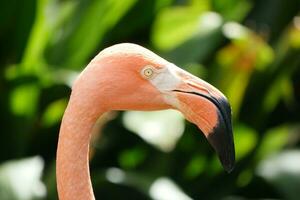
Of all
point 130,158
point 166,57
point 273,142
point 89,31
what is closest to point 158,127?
point 130,158

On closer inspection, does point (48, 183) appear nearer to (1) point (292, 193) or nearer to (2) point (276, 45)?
(1) point (292, 193)

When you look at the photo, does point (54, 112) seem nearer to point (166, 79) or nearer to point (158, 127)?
point (158, 127)

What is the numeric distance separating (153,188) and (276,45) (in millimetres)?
1124

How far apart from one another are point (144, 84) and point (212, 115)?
0.17 m

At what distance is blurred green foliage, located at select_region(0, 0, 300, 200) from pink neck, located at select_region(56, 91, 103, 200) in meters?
1.66

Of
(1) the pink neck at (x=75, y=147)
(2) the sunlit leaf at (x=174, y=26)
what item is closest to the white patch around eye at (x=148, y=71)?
(1) the pink neck at (x=75, y=147)

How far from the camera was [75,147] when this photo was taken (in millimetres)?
2119

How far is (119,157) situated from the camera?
170 inches

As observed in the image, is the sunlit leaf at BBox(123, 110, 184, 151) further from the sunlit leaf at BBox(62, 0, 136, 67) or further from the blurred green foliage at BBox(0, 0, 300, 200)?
the sunlit leaf at BBox(62, 0, 136, 67)

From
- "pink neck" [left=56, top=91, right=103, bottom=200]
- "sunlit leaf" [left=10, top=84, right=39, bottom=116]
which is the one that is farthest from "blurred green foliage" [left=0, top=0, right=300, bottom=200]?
"pink neck" [left=56, top=91, right=103, bottom=200]

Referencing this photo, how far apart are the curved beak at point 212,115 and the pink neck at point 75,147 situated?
0.20 metres

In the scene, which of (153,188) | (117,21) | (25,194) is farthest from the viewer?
(117,21)

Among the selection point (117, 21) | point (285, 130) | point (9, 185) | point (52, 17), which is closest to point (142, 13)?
point (117, 21)

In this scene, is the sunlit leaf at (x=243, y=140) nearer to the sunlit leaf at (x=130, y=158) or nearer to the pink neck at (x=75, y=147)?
the sunlit leaf at (x=130, y=158)
